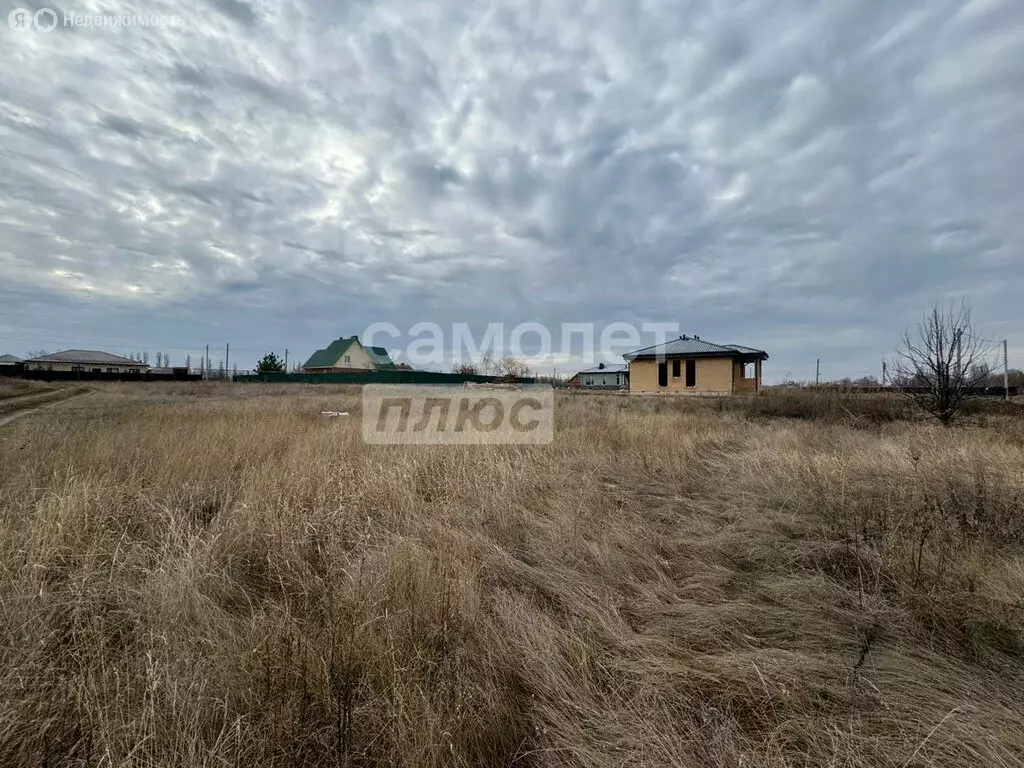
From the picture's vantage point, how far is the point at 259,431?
24.1 ft

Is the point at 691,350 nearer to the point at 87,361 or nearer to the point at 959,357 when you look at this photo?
the point at 959,357

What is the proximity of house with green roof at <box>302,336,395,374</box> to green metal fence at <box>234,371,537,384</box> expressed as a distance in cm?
634

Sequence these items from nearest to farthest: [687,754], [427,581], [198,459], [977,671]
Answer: [687,754] → [977,671] → [427,581] → [198,459]

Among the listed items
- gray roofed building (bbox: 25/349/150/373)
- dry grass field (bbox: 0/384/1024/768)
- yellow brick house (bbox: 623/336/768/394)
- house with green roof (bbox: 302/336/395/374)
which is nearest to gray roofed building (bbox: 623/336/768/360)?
yellow brick house (bbox: 623/336/768/394)

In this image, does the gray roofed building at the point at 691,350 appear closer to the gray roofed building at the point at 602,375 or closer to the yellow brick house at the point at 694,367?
the yellow brick house at the point at 694,367

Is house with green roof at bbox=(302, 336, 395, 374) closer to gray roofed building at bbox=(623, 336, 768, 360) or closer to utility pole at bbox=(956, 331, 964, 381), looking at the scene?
gray roofed building at bbox=(623, 336, 768, 360)

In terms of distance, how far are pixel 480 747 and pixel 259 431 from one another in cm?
709

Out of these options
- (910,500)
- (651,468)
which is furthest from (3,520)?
(910,500)

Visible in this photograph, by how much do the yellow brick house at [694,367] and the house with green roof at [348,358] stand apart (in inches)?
1298

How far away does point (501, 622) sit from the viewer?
2.32 m

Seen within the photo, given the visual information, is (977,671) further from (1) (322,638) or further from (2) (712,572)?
(1) (322,638)

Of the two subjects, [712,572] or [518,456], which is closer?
[712,572]

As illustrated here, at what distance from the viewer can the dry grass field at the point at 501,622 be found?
1.57 meters

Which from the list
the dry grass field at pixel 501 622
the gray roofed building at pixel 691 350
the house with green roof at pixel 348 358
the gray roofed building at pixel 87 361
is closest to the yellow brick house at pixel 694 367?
the gray roofed building at pixel 691 350
